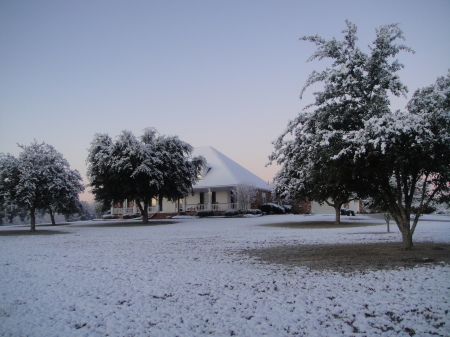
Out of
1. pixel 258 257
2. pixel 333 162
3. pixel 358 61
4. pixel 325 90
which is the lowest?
pixel 258 257

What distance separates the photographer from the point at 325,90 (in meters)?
9.38

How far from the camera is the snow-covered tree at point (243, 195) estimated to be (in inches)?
1246

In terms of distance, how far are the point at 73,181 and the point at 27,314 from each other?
1790 centimetres

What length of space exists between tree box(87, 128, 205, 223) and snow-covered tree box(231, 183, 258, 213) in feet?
22.9

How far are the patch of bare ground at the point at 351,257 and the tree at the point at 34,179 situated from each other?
568 inches

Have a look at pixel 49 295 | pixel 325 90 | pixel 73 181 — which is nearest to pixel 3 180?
pixel 73 181

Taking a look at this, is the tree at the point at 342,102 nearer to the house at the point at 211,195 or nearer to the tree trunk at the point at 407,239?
the tree trunk at the point at 407,239

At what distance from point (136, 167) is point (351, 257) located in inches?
739

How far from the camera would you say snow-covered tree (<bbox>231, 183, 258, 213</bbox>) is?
3166 cm

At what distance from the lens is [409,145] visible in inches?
297

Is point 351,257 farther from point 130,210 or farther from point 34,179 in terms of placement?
point 130,210

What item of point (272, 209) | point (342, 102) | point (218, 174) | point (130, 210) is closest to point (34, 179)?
point (342, 102)

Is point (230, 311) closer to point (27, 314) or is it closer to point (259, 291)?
point (259, 291)

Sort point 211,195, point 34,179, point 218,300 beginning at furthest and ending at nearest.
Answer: point 211,195 < point 34,179 < point 218,300
